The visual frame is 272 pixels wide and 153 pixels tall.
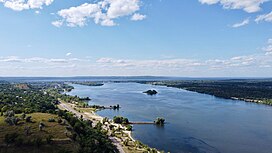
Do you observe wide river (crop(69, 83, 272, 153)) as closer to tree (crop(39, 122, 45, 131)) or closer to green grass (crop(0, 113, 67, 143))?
green grass (crop(0, 113, 67, 143))

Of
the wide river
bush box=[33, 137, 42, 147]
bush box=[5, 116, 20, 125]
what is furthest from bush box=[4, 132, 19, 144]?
the wide river

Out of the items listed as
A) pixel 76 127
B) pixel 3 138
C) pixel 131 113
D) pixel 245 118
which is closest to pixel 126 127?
pixel 76 127

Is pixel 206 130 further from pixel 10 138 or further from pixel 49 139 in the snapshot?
pixel 10 138

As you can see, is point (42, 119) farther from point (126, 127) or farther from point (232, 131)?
point (232, 131)

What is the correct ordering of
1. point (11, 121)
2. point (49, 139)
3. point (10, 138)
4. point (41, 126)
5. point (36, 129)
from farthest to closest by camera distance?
point (11, 121), point (41, 126), point (36, 129), point (49, 139), point (10, 138)

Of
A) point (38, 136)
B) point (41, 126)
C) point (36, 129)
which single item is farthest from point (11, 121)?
point (38, 136)

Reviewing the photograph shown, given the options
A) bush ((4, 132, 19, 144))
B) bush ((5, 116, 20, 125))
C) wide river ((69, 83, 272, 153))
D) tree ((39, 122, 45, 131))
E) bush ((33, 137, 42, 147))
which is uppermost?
bush ((5, 116, 20, 125))

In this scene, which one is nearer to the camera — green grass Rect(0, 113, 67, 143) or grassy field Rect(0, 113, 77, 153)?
grassy field Rect(0, 113, 77, 153)

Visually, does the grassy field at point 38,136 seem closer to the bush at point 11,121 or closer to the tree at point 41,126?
the tree at point 41,126

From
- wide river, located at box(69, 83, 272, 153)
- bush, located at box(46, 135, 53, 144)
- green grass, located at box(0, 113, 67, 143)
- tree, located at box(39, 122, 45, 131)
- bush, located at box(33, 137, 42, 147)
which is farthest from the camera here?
wide river, located at box(69, 83, 272, 153)

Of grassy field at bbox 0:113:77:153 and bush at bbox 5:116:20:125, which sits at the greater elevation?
bush at bbox 5:116:20:125
